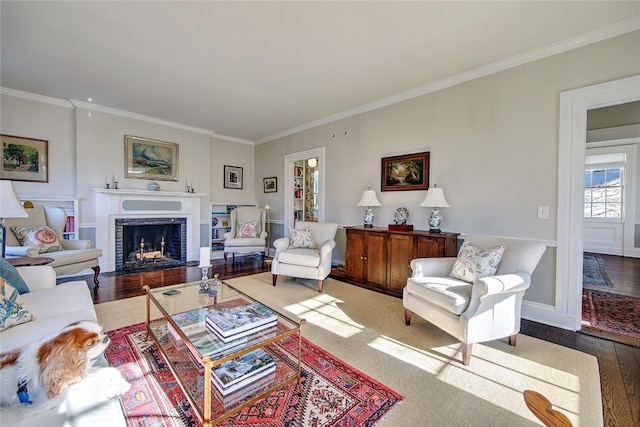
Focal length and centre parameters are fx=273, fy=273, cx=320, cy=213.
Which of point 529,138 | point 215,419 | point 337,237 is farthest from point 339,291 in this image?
point 529,138

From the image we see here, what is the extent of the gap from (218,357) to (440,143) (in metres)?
3.33

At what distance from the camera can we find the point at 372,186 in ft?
13.9

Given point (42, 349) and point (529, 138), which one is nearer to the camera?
point (42, 349)

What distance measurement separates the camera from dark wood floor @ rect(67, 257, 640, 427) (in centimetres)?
160

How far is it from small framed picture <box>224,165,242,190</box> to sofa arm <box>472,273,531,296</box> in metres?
5.38

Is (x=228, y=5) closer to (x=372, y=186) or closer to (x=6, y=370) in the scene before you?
(x=6, y=370)

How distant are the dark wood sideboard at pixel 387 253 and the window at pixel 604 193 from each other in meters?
5.31

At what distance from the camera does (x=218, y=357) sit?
140 cm

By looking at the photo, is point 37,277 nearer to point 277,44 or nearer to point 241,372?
point 241,372

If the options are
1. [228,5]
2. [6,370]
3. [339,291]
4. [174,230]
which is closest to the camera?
[6,370]

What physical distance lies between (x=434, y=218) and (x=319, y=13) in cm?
241

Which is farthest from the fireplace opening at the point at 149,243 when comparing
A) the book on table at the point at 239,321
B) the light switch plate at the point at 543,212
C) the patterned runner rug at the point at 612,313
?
the patterned runner rug at the point at 612,313

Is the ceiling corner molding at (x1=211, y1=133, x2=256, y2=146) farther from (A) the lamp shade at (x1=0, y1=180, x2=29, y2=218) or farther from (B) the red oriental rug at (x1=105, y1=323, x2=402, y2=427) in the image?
(B) the red oriental rug at (x1=105, y1=323, x2=402, y2=427)

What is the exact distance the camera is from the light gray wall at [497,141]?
2609 mm
